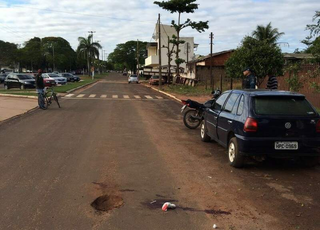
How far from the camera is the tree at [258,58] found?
1541 centimetres

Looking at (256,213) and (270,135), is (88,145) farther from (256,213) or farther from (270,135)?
(256,213)

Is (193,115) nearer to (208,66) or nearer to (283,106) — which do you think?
(283,106)

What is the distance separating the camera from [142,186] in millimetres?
5445

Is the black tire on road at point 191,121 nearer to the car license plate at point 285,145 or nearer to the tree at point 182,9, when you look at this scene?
the car license plate at point 285,145

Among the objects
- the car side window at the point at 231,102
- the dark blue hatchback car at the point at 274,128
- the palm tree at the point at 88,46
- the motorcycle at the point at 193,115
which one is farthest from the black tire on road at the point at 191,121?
the palm tree at the point at 88,46

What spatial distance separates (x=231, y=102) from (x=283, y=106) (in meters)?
1.26

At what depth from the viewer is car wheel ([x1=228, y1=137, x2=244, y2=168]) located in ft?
21.0

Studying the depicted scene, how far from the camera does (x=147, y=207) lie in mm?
4617

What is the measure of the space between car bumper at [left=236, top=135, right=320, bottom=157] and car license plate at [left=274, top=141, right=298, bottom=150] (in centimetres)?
4

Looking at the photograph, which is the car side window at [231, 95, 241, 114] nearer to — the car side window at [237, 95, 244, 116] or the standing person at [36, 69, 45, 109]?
the car side window at [237, 95, 244, 116]

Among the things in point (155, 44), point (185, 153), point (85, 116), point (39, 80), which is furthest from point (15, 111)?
point (155, 44)

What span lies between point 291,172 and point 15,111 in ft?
39.5

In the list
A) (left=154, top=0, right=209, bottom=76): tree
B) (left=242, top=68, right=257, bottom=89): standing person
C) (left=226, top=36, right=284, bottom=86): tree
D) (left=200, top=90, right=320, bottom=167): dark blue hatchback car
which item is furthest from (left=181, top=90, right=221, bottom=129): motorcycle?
(left=154, top=0, right=209, bottom=76): tree

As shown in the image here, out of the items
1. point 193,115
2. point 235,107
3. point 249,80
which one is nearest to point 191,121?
point 193,115
